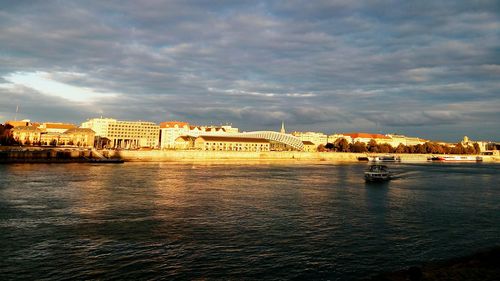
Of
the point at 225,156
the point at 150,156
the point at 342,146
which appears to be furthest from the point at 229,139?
the point at 150,156

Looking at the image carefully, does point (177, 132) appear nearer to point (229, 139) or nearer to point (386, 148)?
point (229, 139)

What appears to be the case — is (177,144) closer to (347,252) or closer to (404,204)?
(404,204)

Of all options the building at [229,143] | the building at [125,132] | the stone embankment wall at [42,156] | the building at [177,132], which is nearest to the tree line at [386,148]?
the building at [229,143]

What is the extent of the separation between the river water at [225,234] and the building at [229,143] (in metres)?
89.4

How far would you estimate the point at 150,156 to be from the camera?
84.4m

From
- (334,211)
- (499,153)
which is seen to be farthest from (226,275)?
(499,153)

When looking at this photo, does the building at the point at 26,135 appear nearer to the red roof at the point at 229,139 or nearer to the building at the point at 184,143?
the building at the point at 184,143

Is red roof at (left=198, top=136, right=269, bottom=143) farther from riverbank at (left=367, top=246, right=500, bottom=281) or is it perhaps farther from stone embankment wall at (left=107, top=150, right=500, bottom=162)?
riverbank at (left=367, top=246, right=500, bottom=281)

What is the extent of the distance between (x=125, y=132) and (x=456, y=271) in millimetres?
152196

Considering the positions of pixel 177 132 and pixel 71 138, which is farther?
pixel 177 132

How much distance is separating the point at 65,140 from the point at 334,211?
4449 inches

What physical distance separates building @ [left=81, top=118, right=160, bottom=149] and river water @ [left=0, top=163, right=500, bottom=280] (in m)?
125

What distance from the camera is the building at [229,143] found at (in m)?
120

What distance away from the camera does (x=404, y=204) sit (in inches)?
1097
